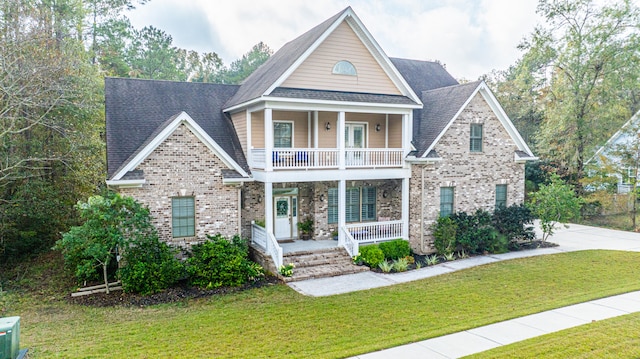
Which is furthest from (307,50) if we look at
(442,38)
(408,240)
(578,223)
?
(578,223)

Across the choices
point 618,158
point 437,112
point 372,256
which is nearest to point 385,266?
point 372,256

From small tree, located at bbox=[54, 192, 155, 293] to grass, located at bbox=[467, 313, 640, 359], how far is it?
958cm

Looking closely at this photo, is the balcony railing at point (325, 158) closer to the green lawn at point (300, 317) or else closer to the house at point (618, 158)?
the green lawn at point (300, 317)

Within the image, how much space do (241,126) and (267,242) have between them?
497 centimetres

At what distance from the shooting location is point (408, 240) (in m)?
17.4

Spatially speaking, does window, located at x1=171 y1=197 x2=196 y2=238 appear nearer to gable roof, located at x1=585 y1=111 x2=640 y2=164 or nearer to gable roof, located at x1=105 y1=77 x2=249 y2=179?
gable roof, located at x1=105 y1=77 x2=249 y2=179

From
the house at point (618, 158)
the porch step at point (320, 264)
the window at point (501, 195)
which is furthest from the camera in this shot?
the house at point (618, 158)

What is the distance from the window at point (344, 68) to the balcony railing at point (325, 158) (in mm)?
2997

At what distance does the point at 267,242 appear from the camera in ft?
48.8

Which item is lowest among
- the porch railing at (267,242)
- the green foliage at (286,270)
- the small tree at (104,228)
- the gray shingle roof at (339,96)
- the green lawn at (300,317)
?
the green lawn at (300,317)

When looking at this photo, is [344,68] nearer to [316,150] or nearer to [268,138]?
[316,150]

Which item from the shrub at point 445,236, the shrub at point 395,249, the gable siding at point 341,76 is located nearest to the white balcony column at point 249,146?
the gable siding at point 341,76

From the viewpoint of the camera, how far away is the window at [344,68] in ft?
53.4

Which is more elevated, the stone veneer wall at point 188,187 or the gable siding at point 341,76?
the gable siding at point 341,76
